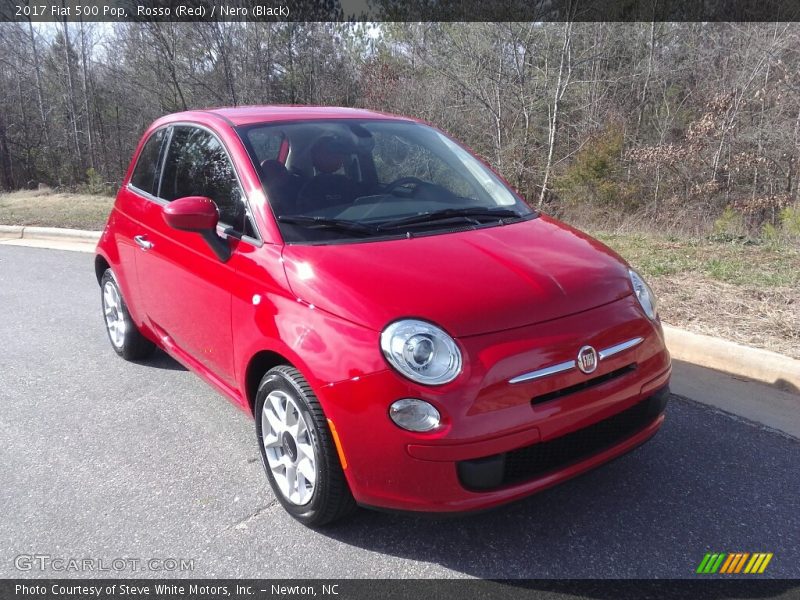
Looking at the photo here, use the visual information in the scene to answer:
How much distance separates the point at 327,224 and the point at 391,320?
0.78 meters

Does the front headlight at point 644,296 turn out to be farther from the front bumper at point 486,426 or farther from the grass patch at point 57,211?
the grass patch at point 57,211

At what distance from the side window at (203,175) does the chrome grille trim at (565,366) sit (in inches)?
57.8

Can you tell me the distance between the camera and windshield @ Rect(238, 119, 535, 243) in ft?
9.84

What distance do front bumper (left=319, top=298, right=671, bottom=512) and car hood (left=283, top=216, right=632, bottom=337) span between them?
10 cm

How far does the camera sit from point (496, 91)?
2122 cm

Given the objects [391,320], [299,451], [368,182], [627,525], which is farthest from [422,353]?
[368,182]

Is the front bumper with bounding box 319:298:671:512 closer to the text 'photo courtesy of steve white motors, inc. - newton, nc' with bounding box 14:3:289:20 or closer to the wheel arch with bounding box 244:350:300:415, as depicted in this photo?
the wheel arch with bounding box 244:350:300:415

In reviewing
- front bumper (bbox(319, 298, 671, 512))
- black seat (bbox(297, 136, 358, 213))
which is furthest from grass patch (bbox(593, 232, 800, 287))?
front bumper (bbox(319, 298, 671, 512))

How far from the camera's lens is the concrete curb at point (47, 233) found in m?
10.2

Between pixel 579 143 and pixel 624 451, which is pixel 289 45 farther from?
pixel 624 451

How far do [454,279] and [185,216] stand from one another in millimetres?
1341

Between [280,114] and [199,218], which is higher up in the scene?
[280,114]

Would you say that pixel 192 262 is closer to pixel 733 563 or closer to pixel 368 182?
pixel 368 182

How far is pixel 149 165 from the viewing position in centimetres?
432
